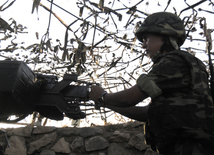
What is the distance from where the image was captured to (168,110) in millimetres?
1287

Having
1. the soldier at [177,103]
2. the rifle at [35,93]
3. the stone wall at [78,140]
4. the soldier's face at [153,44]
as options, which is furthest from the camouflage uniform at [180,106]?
the stone wall at [78,140]

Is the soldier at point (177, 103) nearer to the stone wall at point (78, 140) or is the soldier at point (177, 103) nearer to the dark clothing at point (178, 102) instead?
the dark clothing at point (178, 102)

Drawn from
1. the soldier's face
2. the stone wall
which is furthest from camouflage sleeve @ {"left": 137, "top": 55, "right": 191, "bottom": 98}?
the stone wall

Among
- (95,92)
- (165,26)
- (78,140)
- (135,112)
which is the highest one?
(165,26)

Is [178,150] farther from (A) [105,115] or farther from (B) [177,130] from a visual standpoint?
(A) [105,115]

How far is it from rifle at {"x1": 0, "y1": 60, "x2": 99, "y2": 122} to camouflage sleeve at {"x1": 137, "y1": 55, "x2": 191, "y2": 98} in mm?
489

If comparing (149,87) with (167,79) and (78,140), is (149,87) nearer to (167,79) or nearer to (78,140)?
(167,79)

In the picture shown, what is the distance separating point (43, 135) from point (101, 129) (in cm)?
88

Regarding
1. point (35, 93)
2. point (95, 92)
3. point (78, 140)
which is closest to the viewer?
point (95, 92)

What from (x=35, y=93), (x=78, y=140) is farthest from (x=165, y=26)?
(x=78, y=140)

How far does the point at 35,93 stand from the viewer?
1.69 m

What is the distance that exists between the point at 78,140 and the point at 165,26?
7.58 feet

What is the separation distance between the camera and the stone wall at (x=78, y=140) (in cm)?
319

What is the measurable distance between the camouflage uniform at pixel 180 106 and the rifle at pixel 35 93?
1.73 feet
